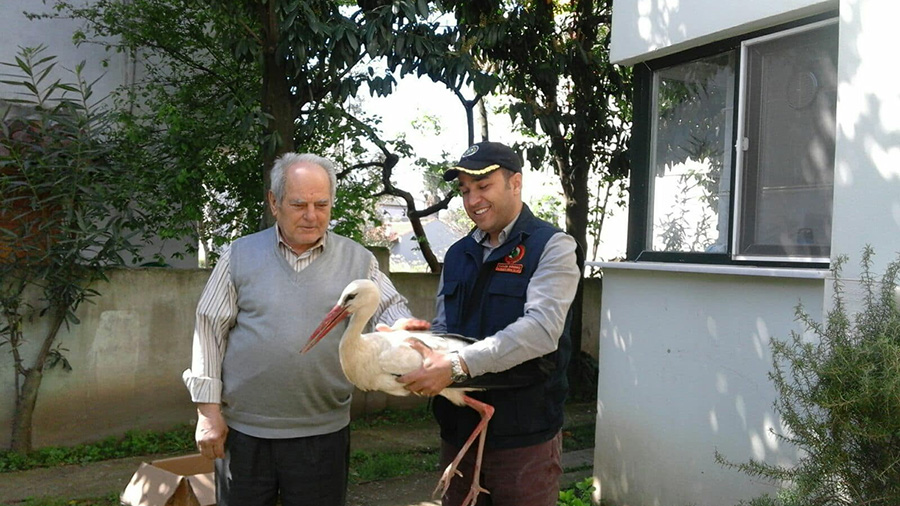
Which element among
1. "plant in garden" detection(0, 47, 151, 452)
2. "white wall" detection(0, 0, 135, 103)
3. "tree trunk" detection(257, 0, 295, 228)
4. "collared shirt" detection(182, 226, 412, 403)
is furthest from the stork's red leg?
"white wall" detection(0, 0, 135, 103)

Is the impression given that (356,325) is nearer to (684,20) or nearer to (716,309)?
(716,309)

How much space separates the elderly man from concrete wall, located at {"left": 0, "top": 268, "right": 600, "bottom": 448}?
4.30 metres

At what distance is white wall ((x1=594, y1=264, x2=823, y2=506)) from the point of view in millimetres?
4566

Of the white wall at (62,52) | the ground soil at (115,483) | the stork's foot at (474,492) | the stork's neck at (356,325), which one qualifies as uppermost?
the white wall at (62,52)

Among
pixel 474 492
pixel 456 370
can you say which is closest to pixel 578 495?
pixel 474 492

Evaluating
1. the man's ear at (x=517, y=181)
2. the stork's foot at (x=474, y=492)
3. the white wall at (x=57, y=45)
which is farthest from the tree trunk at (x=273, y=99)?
the stork's foot at (x=474, y=492)

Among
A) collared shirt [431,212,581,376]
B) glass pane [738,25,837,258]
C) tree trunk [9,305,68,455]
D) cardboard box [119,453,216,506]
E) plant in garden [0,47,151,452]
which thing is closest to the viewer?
Result: collared shirt [431,212,581,376]

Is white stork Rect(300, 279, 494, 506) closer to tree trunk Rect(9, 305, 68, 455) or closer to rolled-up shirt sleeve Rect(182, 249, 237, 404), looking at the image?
rolled-up shirt sleeve Rect(182, 249, 237, 404)

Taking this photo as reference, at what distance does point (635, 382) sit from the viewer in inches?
216

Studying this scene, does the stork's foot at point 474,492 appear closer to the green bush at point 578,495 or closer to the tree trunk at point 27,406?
the green bush at point 578,495

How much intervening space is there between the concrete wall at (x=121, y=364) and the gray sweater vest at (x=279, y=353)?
4.37 metres

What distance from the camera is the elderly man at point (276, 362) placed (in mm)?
Answer: 3314

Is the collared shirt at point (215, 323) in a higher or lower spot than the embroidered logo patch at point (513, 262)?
lower

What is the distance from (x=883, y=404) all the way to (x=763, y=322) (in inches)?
50.6
